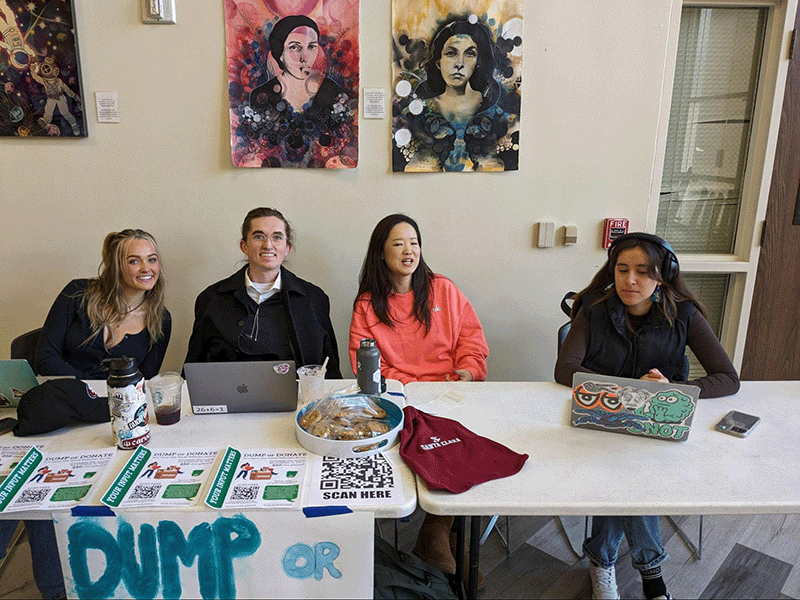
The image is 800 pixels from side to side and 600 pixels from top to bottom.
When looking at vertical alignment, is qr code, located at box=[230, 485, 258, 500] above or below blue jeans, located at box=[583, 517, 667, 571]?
above

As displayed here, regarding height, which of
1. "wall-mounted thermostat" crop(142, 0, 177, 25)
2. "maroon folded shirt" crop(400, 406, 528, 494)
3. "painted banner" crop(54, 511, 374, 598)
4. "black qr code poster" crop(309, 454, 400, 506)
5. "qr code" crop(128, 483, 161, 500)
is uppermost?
"wall-mounted thermostat" crop(142, 0, 177, 25)

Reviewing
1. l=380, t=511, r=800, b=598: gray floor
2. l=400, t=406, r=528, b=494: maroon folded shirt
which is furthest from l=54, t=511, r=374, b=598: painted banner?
l=380, t=511, r=800, b=598: gray floor

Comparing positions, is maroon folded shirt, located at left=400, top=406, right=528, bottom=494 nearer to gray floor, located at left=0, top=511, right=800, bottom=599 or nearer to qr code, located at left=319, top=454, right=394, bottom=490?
qr code, located at left=319, top=454, right=394, bottom=490

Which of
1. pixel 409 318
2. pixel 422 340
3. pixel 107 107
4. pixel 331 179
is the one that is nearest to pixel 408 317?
pixel 409 318

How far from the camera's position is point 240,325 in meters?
2.02

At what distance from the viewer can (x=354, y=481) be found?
1.18 meters

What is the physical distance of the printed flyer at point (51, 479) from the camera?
112cm

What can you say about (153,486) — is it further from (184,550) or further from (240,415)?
(240,415)

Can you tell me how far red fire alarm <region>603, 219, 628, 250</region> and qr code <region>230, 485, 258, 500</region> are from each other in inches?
77.1

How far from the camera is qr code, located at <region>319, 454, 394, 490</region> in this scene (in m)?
1.17

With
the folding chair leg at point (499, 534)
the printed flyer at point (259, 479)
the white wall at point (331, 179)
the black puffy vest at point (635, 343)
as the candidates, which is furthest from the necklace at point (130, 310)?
the black puffy vest at point (635, 343)

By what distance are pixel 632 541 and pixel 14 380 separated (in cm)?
185

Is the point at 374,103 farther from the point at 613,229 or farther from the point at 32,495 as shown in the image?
the point at 32,495

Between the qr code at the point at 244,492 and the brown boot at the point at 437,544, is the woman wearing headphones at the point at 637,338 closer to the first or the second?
the brown boot at the point at 437,544
